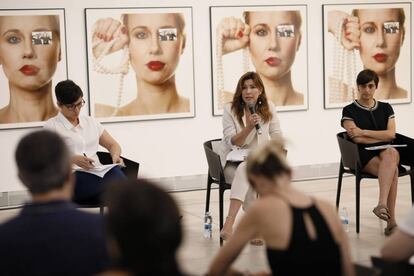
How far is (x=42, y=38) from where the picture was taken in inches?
334

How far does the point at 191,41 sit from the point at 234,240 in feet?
19.7

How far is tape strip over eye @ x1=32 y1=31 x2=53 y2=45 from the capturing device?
333 inches

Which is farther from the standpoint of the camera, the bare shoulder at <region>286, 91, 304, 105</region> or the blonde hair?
the bare shoulder at <region>286, 91, 304, 105</region>

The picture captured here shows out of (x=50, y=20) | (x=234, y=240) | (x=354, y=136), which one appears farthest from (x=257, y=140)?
(x=234, y=240)

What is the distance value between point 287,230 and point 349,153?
4041 mm

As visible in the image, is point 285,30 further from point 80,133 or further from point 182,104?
point 80,133

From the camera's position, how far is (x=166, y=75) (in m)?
9.09

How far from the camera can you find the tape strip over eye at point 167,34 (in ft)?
29.6

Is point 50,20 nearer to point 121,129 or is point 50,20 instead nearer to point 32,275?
point 121,129

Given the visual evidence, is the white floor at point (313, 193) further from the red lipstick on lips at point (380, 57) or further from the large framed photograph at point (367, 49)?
the red lipstick on lips at point (380, 57)

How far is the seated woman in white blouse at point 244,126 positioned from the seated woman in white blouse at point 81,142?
0.99 meters

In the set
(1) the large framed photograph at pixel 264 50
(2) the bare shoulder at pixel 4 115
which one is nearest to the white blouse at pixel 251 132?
(1) the large framed photograph at pixel 264 50

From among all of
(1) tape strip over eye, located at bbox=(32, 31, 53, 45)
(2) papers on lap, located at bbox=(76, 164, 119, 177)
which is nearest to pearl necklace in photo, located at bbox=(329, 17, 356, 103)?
(1) tape strip over eye, located at bbox=(32, 31, 53, 45)

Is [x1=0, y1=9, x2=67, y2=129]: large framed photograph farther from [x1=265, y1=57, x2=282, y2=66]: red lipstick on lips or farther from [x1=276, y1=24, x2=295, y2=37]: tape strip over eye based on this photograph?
[x1=276, y1=24, x2=295, y2=37]: tape strip over eye
